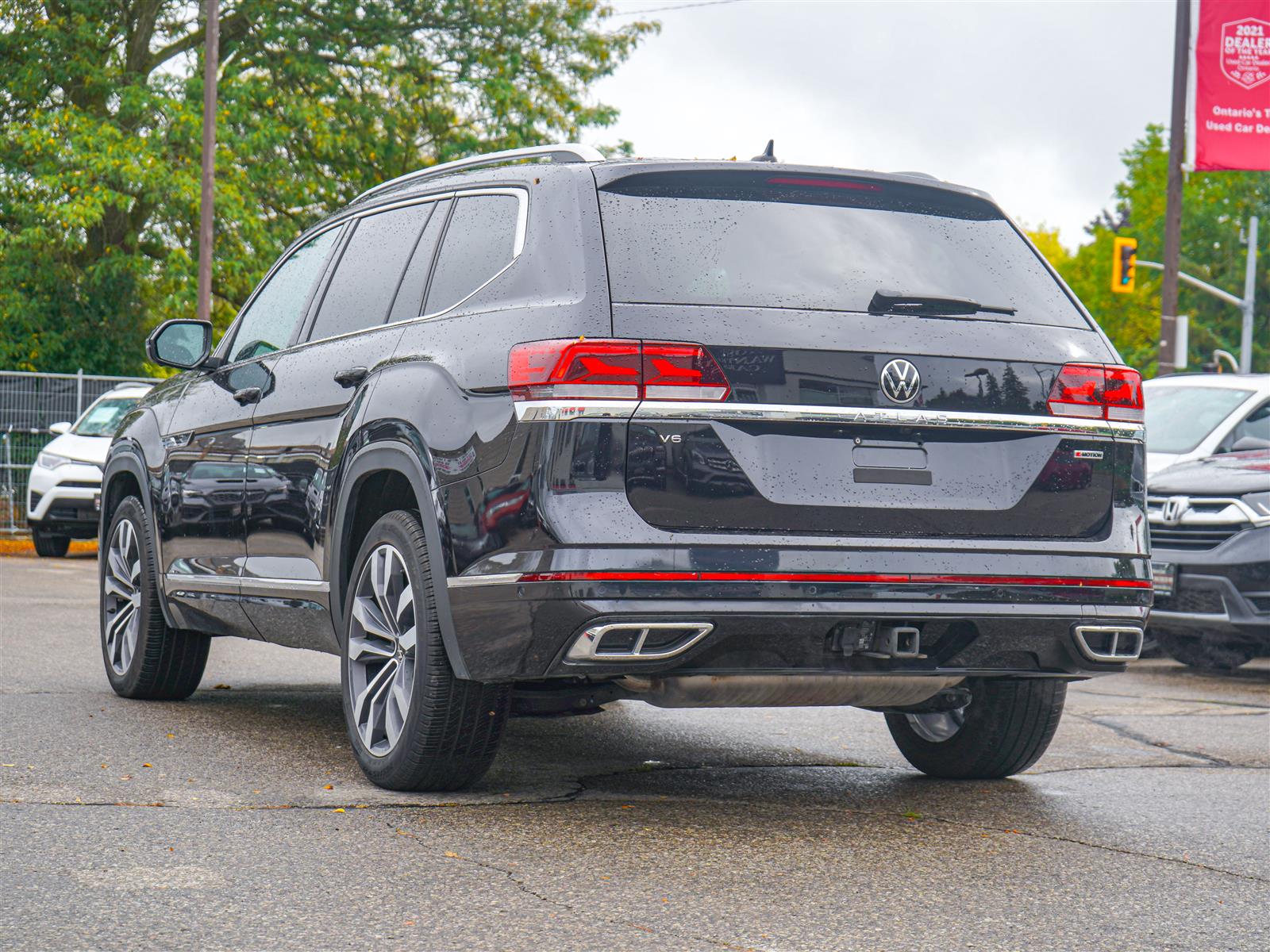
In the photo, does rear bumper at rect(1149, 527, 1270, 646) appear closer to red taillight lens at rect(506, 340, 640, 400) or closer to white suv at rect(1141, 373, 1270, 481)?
white suv at rect(1141, 373, 1270, 481)

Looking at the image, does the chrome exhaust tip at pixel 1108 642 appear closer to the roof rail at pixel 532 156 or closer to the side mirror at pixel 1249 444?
the roof rail at pixel 532 156

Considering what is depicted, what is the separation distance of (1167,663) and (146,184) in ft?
55.3

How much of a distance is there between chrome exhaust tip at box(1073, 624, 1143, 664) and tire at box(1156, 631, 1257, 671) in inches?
225

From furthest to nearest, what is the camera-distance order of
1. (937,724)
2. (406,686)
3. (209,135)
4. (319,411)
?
(209,135) < (937,724) < (319,411) < (406,686)

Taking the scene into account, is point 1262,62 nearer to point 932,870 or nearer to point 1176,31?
point 1176,31

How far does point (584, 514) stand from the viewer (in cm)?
431

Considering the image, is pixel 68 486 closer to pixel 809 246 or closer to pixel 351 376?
pixel 351 376

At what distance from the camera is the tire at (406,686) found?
188 inches

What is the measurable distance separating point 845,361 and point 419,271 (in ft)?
5.28

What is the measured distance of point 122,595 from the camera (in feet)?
24.0

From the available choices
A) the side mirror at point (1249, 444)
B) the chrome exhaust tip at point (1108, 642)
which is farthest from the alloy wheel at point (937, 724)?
the side mirror at point (1249, 444)

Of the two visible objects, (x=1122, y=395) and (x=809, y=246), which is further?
(x=1122, y=395)

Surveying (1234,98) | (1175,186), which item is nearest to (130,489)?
(1234,98)

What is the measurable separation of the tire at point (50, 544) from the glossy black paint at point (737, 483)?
1415 centimetres
